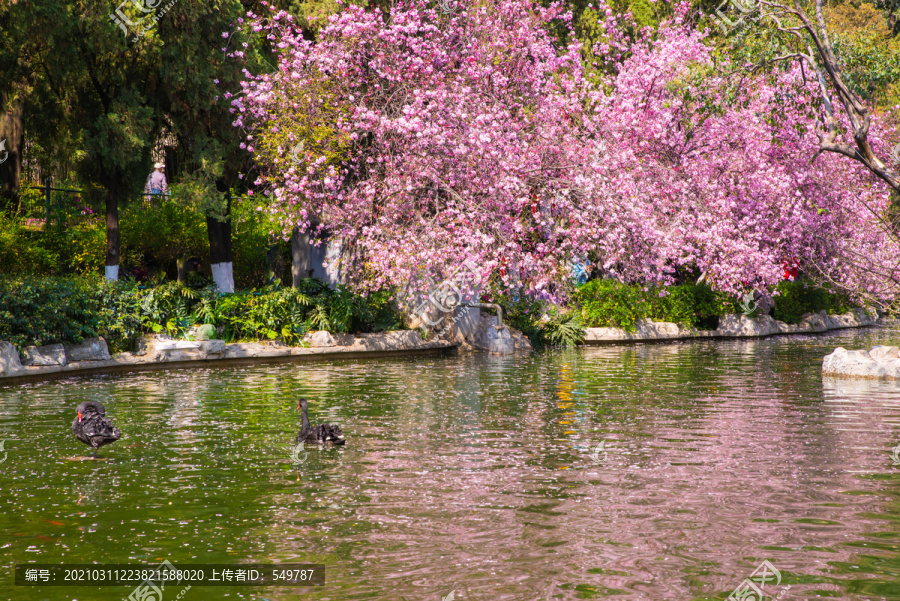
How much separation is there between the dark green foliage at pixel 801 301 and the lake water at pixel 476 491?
1853 centimetres

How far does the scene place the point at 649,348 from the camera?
25.8 meters

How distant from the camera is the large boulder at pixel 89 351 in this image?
17828 mm

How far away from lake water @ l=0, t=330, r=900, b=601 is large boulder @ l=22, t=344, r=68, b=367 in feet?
5.71

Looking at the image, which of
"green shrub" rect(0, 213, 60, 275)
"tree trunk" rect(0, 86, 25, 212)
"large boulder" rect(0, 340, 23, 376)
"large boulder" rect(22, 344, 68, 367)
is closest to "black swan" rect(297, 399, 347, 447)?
"large boulder" rect(0, 340, 23, 376)

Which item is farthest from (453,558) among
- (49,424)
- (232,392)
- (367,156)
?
(367,156)

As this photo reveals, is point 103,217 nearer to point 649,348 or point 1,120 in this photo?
point 1,120

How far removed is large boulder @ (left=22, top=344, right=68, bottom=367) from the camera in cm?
1695

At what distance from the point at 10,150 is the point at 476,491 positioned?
21411mm

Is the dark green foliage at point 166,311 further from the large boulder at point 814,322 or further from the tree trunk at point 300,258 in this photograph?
the large boulder at point 814,322

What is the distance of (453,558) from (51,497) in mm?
4208

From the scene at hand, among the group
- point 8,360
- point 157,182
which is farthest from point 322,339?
point 157,182

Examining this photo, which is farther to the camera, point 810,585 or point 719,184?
point 719,184

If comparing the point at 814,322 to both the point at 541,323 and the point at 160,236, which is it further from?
the point at 160,236

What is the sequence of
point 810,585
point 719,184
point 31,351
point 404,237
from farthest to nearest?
point 719,184 < point 404,237 < point 31,351 < point 810,585
